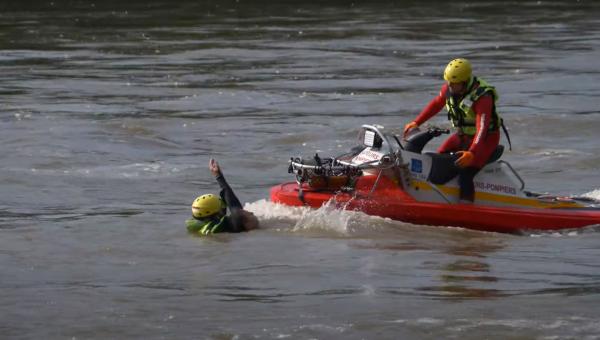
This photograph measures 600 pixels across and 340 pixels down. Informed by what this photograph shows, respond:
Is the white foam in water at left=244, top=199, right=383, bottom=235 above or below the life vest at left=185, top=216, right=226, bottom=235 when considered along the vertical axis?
above

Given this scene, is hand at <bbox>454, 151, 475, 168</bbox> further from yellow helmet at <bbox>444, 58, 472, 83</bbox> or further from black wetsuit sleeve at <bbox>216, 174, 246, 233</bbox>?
black wetsuit sleeve at <bbox>216, 174, 246, 233</bbox>

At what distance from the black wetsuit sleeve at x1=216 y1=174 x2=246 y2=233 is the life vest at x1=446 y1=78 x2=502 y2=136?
2414 millimetres

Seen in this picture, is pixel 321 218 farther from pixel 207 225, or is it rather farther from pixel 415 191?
pixel 207 225

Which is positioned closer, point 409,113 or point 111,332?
point 111,332

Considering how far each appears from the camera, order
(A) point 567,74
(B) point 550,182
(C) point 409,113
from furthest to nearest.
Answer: (A) point 567,74
(C) point 409,113
(B) point 550,182

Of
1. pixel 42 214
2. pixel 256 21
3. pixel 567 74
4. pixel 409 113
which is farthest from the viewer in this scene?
pixel 256 21

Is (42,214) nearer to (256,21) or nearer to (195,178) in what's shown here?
(195,178)

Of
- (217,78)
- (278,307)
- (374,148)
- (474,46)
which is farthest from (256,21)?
(278,307)

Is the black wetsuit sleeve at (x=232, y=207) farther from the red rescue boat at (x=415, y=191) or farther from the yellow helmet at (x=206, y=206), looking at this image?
the red rescue boat at (x=415, y=191)

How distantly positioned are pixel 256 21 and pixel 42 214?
3032 centimetres

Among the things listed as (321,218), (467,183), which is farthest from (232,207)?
(467,183)

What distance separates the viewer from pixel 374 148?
50.2 ft

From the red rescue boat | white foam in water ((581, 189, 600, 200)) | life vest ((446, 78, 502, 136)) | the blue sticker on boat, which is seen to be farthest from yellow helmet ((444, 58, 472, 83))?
white foam in water ((581, 189, 600, 200))

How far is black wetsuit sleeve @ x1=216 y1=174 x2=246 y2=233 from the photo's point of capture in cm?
1520
